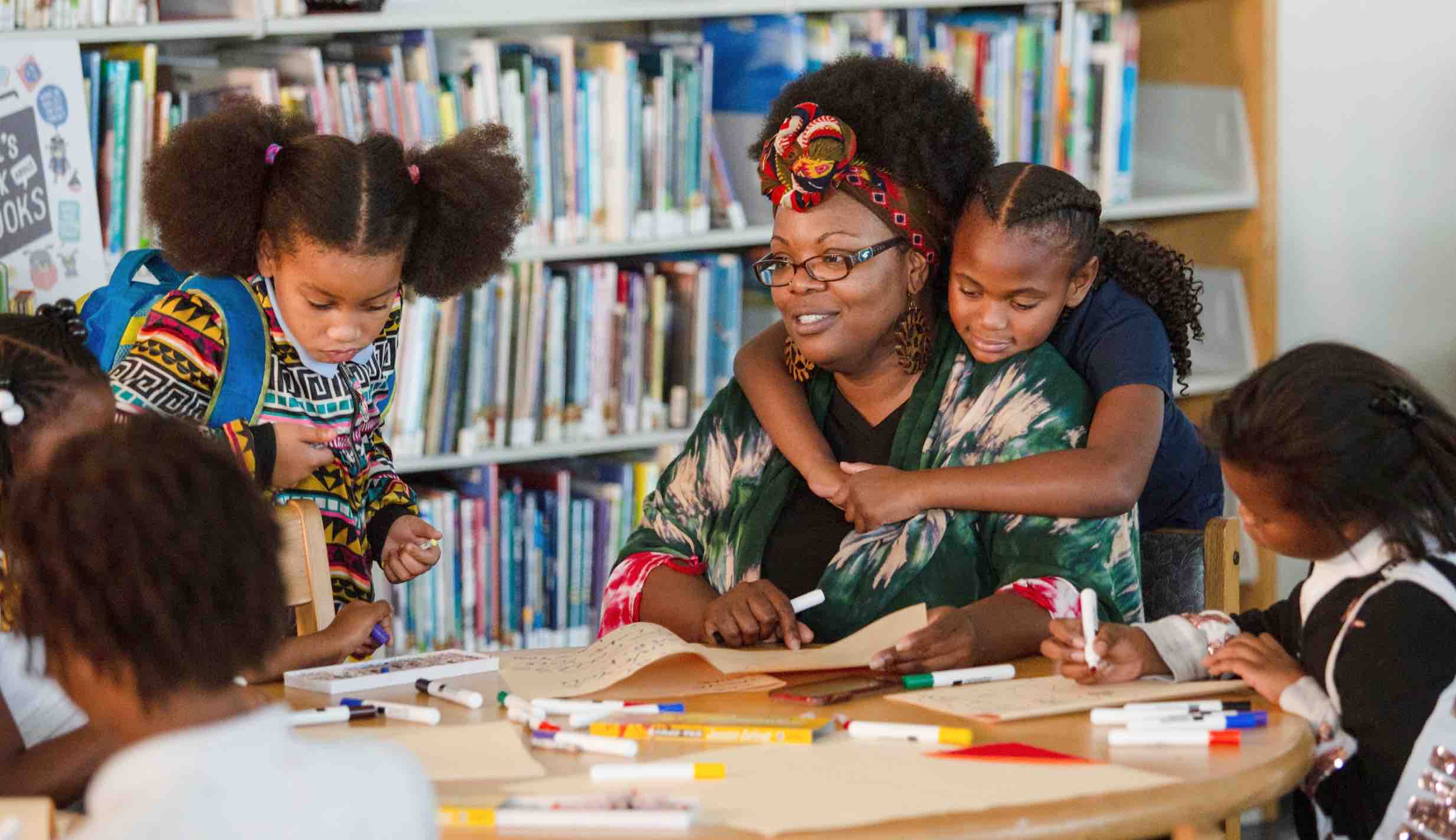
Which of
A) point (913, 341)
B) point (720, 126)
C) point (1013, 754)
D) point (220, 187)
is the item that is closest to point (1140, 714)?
point (1013, 754)

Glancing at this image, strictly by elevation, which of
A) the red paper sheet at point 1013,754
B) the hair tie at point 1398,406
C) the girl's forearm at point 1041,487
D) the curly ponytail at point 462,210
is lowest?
the red paper sheet at point 1013,754

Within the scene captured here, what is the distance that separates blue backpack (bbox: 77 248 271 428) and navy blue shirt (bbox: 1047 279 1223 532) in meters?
1.04

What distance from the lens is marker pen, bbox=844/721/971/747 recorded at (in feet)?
4.91

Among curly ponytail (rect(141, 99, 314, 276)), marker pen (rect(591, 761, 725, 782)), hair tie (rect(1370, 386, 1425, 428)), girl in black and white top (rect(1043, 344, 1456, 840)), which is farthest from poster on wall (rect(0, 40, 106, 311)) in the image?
hair tie (rect(1370, 386, 1425, 428))

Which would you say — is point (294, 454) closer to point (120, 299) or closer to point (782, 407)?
point (120, 299)

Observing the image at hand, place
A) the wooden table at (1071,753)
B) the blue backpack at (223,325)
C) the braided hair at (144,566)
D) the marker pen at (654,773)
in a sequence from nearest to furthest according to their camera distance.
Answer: the braided hair at (144,566) < the wooden table at (1071,753) < the marker pen at (654,773) < the blue backpack at (223,325)

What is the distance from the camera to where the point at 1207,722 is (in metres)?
1.52

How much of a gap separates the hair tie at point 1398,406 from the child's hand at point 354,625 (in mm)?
1052

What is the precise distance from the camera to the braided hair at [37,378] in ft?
5.61

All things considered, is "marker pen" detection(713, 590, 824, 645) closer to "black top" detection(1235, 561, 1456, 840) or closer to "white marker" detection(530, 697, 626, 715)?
"white marker" detection(530, 697, 626, 715)

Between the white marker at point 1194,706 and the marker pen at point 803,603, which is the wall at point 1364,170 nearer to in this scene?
the marker pen at point 803,603

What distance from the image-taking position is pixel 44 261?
2871 millimetres

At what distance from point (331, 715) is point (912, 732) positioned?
551 mm

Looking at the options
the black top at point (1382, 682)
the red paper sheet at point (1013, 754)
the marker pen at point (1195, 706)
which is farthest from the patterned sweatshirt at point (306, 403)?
the black top at point (1382, 682)
